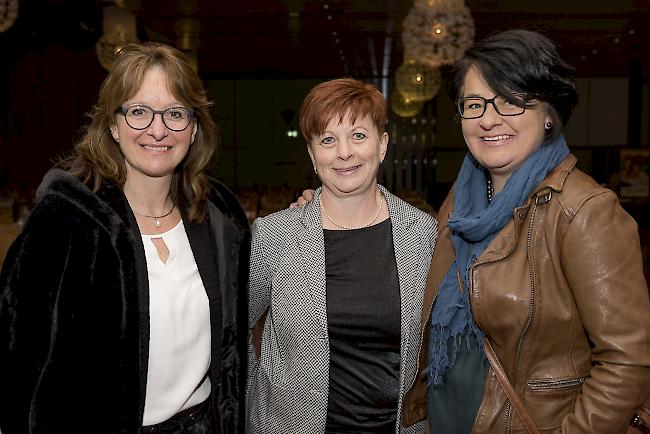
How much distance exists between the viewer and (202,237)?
1.94 metres

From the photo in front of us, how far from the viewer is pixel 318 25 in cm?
978

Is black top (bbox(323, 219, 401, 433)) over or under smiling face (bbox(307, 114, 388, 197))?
under

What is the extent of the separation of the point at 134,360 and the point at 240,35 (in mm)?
9719

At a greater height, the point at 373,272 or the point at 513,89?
the point at 513,89

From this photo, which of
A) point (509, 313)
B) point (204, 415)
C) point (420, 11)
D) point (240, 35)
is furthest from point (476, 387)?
point (240, 35)

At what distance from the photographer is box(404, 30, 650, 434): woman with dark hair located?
1511mm

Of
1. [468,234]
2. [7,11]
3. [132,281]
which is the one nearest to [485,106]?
[468,234]

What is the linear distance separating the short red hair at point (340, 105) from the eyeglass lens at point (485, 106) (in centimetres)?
28

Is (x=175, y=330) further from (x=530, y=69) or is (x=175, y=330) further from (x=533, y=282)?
(x=530, y=69)

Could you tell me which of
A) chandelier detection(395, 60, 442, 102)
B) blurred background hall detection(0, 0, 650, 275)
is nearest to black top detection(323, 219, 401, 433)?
blurred background hall detection(0, 0, 650, 275)

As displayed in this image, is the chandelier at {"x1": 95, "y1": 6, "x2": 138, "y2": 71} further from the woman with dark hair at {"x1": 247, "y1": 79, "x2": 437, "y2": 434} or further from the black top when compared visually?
the black top

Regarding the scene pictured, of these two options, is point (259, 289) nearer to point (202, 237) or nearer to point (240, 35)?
point (202, 237)

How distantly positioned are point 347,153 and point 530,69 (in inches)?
21.3

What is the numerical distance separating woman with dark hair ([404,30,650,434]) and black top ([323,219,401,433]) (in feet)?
0.54
